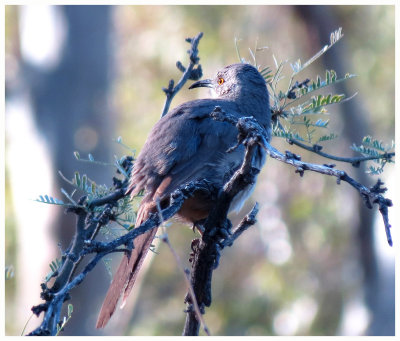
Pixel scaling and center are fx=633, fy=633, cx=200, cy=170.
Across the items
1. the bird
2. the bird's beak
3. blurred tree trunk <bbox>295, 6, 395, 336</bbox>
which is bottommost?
the bird

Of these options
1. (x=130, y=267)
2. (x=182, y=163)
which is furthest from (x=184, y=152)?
(x=130, y=267)

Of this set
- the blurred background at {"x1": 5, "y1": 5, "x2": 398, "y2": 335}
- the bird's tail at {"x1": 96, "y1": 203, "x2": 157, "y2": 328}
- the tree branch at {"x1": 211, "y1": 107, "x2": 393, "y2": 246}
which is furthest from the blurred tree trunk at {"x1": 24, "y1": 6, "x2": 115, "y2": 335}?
the tree branch at {"x1": 211, "y1": 107, "x2": 393, "y2": 246}

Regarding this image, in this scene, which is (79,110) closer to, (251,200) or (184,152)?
(251,200)

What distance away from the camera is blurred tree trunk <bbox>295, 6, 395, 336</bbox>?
13914mm

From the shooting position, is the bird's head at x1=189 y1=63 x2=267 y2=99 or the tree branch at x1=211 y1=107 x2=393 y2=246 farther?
the bird's head at x1=189 y1=63 x2=267 y2=99

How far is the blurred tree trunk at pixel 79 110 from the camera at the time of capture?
1278 cm

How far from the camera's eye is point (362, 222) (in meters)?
14.2

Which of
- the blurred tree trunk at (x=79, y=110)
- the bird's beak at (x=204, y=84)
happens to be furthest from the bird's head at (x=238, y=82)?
the blurred tree trunk at (x=79, y=110)

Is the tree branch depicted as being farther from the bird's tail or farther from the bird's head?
the bird's head

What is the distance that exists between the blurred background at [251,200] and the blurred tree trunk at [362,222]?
0.10 feet

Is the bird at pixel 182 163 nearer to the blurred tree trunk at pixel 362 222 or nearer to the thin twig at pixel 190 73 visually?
the thin twig at pixel 190 73

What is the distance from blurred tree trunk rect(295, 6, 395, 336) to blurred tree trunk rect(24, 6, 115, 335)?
4693mm

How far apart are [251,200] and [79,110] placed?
496 centimetres

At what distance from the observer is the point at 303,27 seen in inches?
559
